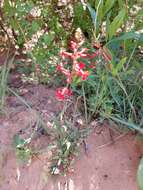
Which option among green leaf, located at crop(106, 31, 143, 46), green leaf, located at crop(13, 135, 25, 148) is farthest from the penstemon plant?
green leaf, located at crop(13, 135, 25, 148)

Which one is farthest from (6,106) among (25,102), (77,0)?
(77,0)

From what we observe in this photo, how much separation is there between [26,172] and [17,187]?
0.07m

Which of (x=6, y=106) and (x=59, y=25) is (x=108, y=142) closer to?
(x=6, y=106)

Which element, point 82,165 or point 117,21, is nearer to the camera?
point 117,21

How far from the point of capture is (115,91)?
1861 mm

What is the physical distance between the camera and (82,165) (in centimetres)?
180

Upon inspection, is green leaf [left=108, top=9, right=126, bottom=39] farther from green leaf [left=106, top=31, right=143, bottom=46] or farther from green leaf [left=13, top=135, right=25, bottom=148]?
green leaf [left=13, top=135, right=25, bottom=148]

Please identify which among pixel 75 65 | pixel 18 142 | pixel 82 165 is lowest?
pixel 82 165

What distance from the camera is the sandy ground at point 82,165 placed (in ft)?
5.81

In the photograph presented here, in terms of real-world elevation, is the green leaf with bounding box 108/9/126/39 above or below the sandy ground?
above

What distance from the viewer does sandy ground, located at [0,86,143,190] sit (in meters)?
1.77

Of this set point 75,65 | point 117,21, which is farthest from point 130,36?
point 75,65

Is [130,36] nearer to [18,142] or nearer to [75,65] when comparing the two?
[75,65]

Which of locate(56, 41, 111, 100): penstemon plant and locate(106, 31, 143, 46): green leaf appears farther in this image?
locate(106, 31, 143, 46): green leaf
